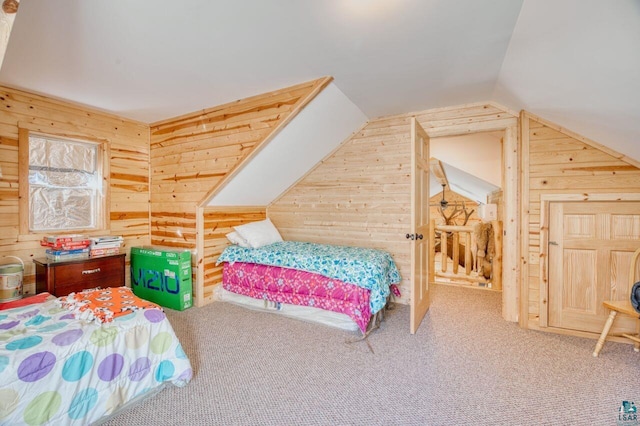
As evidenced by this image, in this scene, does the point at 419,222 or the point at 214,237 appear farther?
the point at 214,237

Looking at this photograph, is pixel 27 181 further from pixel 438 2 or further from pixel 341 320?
pixel 438 2

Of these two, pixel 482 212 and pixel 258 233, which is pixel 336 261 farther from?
pixel 482 212

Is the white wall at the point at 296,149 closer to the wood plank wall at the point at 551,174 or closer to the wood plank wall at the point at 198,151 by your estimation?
the wood plank wall at the point at 198,151

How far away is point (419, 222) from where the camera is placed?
2721 millimetres

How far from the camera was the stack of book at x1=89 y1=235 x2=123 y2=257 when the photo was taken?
2857 mm

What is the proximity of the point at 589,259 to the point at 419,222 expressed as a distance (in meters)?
1.46

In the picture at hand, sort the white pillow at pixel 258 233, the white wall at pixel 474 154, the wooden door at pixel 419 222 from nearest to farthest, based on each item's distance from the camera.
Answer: the wooden door at pixel 419 222 < the white pillow at pixel 258 233 < the white wall at pixel 474 154

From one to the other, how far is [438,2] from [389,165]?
200 cm

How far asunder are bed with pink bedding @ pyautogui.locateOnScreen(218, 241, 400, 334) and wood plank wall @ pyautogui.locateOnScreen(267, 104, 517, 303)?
0.40 m

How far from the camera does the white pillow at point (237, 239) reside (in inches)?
133

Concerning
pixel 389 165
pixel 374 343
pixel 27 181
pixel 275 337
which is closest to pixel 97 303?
pixel 275 337

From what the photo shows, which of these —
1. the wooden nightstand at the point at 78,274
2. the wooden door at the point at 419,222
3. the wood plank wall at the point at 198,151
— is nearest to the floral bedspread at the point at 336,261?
the wooden door at the point at 419,222

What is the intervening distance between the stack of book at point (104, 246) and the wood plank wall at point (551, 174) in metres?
4.17

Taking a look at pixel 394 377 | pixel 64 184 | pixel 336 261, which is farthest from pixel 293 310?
pixel 64 184
